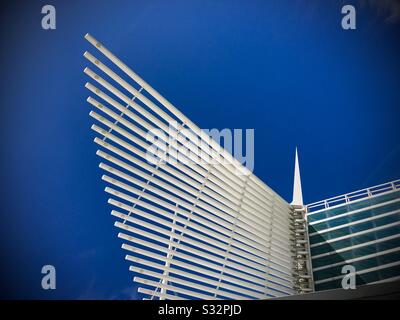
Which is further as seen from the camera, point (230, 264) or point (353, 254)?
point (353, 254)

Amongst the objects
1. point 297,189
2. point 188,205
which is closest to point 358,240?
point 188,205

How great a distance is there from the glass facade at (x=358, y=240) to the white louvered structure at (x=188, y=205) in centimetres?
227

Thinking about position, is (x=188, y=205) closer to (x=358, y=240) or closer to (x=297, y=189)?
Result: (x=358, y=240)

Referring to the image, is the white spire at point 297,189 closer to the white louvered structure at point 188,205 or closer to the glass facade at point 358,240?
the glass facade at point 358,240

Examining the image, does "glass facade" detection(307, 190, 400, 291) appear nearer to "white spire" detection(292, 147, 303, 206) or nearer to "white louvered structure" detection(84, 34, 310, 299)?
"white louvered structure" detection(84, 34, 310, 299)

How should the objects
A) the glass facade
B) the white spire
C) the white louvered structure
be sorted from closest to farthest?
the white louvered structure
the glass facade
the white spire

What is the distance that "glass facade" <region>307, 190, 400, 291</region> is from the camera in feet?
62.7

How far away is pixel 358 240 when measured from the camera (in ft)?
67.0

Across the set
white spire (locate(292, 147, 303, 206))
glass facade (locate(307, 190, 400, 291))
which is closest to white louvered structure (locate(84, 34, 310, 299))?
glass facade (locate(307, 190, 400, 291))

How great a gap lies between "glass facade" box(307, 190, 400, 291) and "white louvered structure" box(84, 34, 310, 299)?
227cm
